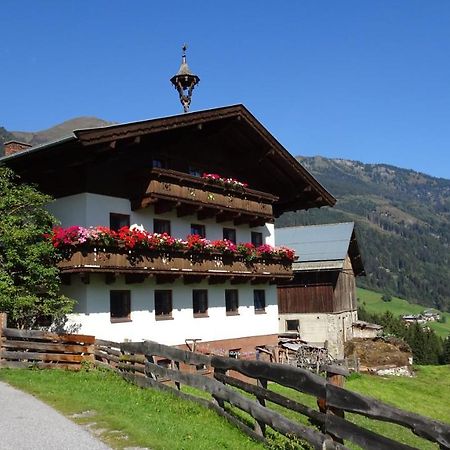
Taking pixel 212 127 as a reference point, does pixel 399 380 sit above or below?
below

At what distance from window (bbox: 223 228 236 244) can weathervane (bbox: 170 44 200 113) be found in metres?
6.38

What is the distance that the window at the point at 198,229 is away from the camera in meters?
26.8

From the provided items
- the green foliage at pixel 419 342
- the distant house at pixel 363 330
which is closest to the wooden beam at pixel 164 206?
the distant house at pixel 363 330

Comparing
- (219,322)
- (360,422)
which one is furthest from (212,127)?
(360,422)

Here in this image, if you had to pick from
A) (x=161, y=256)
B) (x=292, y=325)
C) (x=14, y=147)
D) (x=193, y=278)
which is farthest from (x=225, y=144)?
(x=292, y=325)

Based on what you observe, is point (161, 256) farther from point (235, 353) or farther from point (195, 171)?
point (235, 353)

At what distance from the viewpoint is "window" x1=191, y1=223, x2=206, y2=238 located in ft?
88.0

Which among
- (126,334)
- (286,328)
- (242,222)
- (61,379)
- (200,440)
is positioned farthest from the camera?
(286,328)

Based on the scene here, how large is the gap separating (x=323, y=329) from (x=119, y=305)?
22.2 metres

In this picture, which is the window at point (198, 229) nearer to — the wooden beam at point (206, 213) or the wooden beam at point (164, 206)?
the wooden beam at point (206, 213)

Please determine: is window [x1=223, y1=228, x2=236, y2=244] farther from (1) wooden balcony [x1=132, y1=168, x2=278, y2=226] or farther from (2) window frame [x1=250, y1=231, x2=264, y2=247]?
(2) window frame [x1=250, y1=231, x2=264, y2=247]

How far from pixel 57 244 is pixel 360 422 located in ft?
37.7

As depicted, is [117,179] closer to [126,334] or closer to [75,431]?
[126,334]

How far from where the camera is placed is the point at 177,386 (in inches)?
512
